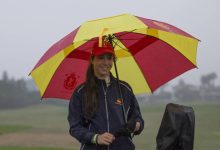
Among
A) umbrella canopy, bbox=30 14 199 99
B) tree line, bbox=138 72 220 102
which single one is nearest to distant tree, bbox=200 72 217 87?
tree line, bbox=138 72 220 102

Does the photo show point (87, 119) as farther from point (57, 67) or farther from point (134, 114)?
point (57, 67)

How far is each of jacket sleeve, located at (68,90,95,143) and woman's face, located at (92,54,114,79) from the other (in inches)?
9.0

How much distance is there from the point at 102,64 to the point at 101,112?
0.36 metres

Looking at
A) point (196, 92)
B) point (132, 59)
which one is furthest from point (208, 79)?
point (132, 59)

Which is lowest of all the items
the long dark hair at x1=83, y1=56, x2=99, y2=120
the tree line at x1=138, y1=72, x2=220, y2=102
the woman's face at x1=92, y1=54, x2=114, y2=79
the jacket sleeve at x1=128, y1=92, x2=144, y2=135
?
the tree line at x1=138, y1=72, x2=220, y2=102

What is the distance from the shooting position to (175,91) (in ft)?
407

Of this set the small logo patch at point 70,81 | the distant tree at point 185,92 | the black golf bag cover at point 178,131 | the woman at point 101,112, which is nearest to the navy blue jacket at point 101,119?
the woman at point 101,112

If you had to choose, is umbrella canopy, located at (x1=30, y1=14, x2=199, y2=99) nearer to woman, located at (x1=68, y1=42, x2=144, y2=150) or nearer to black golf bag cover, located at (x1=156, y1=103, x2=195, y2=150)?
woman, located at (x1=68, y1=42, x2=144, y2=150)

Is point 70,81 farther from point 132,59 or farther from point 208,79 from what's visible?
point 208,79

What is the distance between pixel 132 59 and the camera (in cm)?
451

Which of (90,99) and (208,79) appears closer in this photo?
(90,99)

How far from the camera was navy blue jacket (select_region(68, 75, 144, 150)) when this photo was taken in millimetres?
3447

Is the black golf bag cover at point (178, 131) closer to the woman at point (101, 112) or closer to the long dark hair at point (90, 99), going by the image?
the woman at point (101, 112)

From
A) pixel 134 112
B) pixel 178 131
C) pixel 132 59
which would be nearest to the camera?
pixel 178 131
